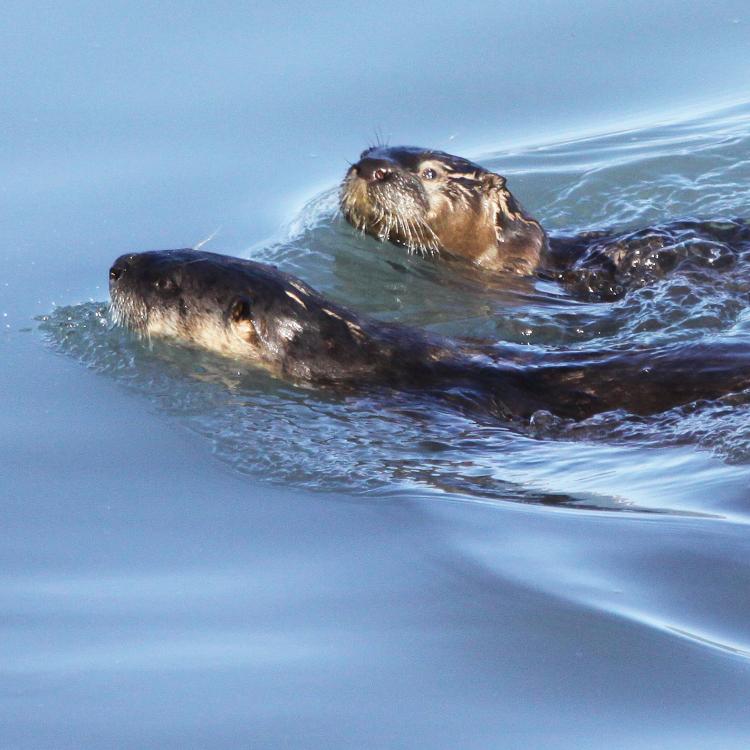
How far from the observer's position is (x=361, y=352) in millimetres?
6125

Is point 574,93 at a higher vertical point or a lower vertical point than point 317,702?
higher

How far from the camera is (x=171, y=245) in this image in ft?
25.3

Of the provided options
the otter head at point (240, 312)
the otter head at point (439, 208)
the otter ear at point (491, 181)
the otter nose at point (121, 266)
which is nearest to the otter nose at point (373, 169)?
the otter head at point (439, 208)

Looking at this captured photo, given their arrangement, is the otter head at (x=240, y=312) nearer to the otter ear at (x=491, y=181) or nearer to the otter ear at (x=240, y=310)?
the otter ear at (x=240, y=310)

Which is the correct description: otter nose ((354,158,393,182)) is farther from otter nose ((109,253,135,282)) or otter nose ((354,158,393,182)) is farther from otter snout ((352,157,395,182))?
otter nose ((109,253,135,282))

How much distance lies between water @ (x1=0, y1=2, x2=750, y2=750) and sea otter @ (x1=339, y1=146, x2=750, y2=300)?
0.24 meters

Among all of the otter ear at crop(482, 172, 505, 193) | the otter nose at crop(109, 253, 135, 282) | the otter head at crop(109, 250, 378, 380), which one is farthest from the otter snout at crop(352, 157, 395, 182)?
the otter nose at crop(109, 253, 135, 282)

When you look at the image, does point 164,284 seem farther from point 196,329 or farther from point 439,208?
point 439,208

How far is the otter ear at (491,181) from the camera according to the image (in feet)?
27.1

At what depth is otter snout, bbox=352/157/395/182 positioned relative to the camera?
25.7 ft

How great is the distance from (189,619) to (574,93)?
6.55 meters

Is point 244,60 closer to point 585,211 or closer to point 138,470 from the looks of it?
point 585,211

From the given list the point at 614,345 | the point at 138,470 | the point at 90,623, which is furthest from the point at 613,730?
the point at 614,345

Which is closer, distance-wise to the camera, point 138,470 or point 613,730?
point 613,730
